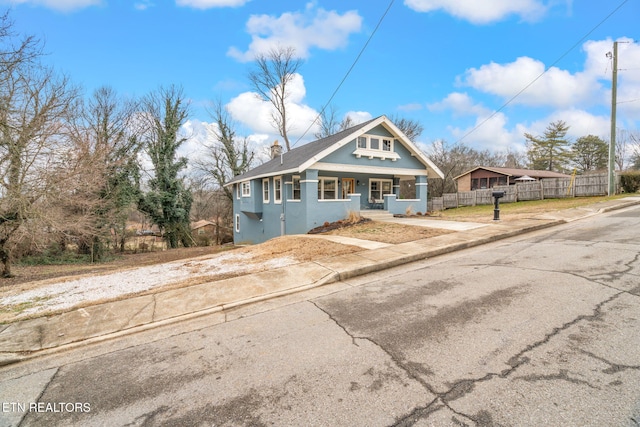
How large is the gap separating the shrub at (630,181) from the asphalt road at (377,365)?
24.2 meters

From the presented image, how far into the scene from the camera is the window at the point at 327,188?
16.2 metres

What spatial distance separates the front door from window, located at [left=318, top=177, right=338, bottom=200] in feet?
2.50

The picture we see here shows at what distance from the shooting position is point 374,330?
11.2 ft

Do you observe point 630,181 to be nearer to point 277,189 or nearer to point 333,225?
point 333,225

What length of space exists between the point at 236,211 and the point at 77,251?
418 inches

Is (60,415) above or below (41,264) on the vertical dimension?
above

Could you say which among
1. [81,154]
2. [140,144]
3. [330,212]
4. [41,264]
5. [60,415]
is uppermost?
[140,144]

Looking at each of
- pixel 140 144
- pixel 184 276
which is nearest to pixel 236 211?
pixel 140 144

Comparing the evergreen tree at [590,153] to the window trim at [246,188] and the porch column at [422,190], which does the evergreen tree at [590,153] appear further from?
the window trim at [246,188]

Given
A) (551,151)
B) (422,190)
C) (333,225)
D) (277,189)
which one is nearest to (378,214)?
(333,225)

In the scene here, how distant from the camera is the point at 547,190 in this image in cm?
2197

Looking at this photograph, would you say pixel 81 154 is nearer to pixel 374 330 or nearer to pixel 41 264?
pixel 41 264
